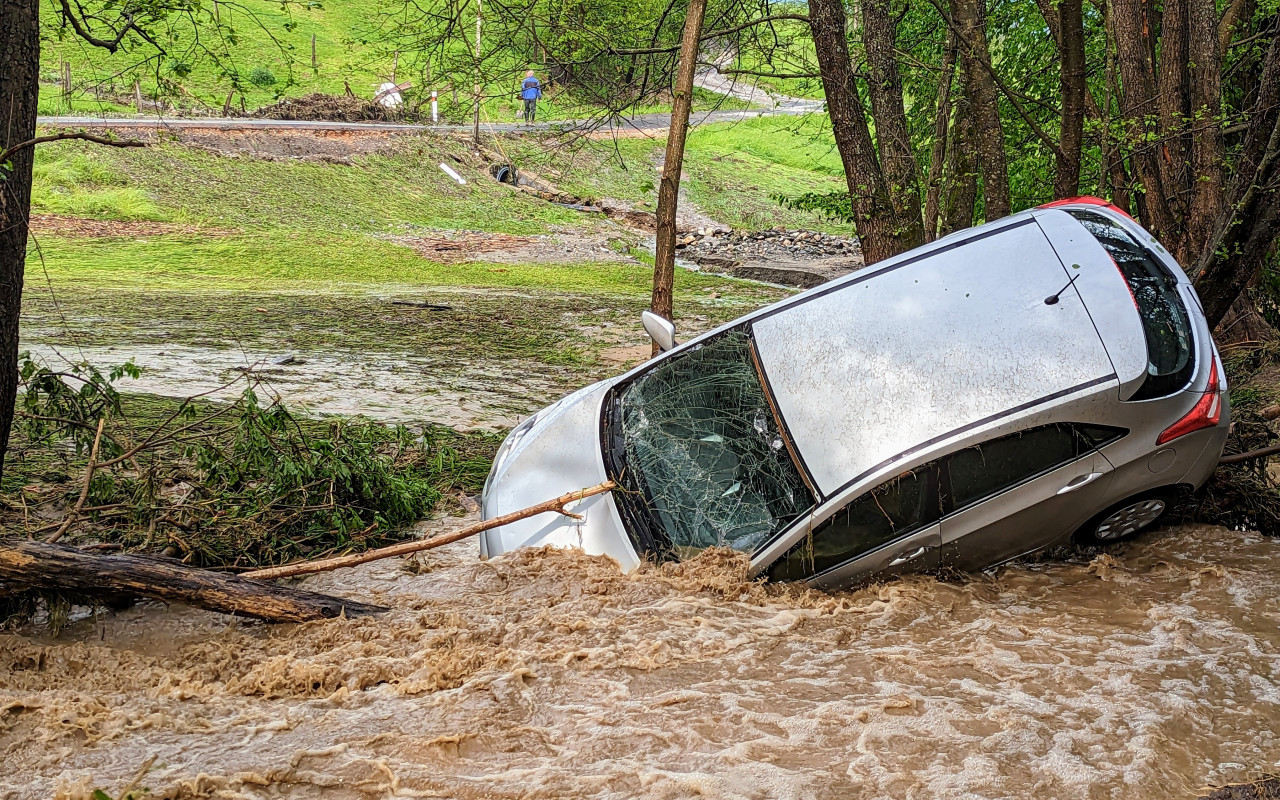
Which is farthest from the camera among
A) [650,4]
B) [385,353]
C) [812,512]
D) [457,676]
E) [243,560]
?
[650,4]

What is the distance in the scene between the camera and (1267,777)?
3.33 meters

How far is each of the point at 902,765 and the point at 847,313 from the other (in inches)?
96.2

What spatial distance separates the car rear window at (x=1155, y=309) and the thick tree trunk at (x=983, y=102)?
10.1 feet

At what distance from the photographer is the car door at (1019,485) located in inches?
184

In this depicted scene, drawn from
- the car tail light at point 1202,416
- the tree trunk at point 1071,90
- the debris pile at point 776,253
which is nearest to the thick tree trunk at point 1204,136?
the tree trunk at point 1071,90

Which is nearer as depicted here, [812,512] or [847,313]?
[812,512]

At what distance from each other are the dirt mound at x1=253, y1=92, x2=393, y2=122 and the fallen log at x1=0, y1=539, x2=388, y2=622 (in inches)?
1132

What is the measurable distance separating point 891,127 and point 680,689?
22.8 ft

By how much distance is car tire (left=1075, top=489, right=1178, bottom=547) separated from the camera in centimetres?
507

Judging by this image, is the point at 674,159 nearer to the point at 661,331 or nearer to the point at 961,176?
the point at 961,176

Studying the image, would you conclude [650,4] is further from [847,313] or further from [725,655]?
[725,655]

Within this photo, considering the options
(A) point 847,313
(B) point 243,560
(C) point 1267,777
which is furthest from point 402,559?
(C) point 1267,777

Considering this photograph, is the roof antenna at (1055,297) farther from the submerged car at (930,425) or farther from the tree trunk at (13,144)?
the tree trunk at (13,144)

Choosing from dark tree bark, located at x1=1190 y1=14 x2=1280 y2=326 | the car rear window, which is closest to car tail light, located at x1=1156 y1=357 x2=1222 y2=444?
the car rear window
